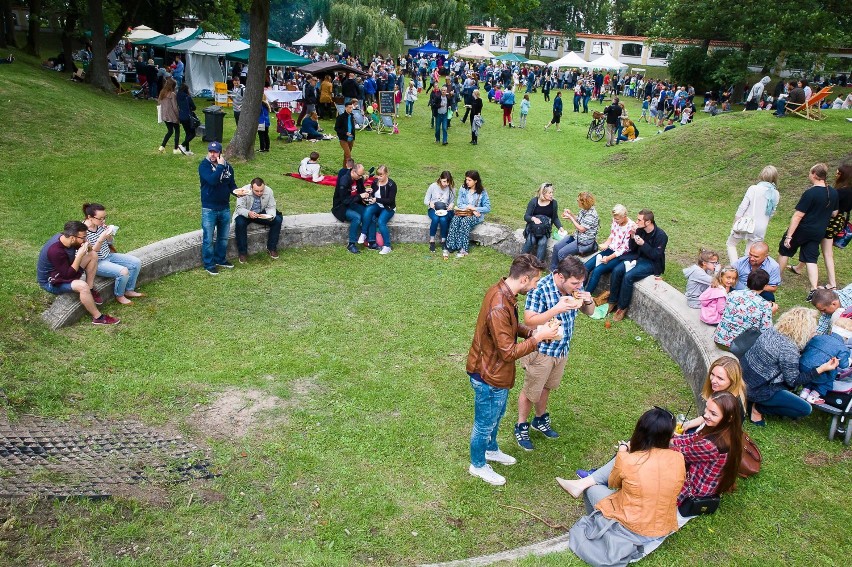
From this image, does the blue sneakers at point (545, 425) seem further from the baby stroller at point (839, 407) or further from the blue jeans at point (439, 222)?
the blue jeans at point (439, 222)

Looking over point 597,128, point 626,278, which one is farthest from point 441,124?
point 626,278

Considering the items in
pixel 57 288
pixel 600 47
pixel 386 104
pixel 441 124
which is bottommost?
pixel 57 288

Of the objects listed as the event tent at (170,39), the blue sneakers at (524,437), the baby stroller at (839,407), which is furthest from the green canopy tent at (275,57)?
the baby stroller at (839,407)

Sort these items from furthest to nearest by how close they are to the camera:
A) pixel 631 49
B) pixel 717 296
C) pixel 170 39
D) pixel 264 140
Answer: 1. pixel 631 49
2. pixel 170 39
3. pixel 264 140
4. pixel 717 296

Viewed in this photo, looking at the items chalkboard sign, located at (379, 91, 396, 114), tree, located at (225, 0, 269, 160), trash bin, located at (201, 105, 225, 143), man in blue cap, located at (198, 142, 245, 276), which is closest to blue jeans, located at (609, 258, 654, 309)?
man in blue cap, located at (198, 142, 245, 276)

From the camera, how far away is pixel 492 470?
5.37 meters

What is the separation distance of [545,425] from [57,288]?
5262 millimetres

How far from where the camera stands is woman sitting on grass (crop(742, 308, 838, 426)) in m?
5.76

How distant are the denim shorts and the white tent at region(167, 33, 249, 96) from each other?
19.9 meters

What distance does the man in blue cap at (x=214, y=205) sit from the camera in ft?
28.8

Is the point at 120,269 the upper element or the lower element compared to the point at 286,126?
lower

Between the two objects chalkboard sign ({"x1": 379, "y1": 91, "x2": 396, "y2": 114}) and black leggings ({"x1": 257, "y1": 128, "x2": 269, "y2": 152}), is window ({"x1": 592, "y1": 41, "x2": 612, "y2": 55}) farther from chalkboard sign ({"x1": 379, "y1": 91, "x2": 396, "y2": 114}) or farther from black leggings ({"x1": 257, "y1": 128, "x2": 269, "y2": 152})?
black leggings ({"x1": 257, "y1": 128, "x2": 269, "y2": 152})

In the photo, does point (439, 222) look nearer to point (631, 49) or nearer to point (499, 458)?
point (499, 458)

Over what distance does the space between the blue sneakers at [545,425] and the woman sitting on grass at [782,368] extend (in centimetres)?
180
